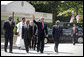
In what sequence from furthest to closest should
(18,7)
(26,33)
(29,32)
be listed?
(18,7)
(29,32)
(26,33)

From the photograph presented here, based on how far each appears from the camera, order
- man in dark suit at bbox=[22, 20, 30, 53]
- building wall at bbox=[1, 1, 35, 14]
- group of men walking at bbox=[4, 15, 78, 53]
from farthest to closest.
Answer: building wall at bbox=[1, 1, 35, 14] → man in dark suit at bbox=[22, 20, 30, 53] → group of men walking at bbox=[4, 15, 78, 53]

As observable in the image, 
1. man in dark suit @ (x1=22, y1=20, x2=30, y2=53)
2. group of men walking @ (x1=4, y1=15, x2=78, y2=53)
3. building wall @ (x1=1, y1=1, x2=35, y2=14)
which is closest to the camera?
group of men walking @ (x1=4, y1=15, x2=78, y2=53)

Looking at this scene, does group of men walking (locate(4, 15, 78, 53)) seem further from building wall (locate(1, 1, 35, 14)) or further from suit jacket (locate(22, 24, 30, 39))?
building wall (locate(1, 1, 35, 14))

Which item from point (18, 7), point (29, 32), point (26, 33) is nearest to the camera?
point (26, 33)

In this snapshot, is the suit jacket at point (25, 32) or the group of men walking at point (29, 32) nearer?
the group of men walking at point (29, 32)

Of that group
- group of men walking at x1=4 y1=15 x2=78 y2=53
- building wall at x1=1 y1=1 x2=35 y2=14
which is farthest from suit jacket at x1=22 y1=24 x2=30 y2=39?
building wall at x1=1 y1=1 x2=35 y2=14

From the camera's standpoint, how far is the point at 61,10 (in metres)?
36.8

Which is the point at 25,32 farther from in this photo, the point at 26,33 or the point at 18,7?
the point at 18,7

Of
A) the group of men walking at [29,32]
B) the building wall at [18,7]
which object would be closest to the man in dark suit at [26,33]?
the group of men walking at [29,32]

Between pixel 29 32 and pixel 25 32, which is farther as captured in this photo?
pixel 29 32

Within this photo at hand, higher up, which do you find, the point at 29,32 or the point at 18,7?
the point at 18,7

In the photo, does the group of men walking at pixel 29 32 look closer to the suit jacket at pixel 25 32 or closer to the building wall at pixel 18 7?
the suit jacket at pixel 25 32

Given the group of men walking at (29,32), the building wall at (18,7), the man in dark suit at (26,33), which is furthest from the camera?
the building wall at (18,7)

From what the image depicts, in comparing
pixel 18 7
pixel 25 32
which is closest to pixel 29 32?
pixel 25 32
